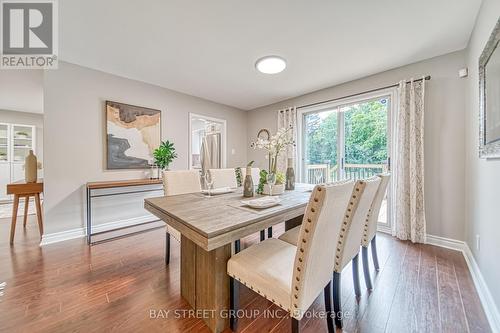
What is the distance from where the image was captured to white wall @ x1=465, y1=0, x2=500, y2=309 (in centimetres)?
142

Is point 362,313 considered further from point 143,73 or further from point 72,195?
point 143,73

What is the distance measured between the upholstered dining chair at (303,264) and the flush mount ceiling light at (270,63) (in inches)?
82.3

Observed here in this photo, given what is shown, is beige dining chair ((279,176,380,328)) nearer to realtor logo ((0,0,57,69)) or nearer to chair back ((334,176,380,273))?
chair back ((334,176,380,273))

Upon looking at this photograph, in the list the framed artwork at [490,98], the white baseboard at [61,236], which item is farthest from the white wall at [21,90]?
the framed artwork at [490,98]

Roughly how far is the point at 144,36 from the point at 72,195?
237 centimetres

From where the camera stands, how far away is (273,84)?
352 cm

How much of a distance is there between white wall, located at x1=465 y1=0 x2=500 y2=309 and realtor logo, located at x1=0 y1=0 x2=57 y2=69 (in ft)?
12.0

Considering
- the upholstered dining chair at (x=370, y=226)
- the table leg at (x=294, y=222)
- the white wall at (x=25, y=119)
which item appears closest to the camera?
the upholstered dining chair at (x=370, y=226)

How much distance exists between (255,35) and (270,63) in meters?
0.50

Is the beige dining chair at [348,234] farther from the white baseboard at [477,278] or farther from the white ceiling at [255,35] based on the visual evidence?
the white ceiling at [255,35]

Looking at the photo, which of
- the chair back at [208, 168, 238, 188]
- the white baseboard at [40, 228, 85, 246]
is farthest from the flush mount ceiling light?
the white baseboard at [40, 228, 85, 246]

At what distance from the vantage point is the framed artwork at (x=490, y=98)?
4.36 ft

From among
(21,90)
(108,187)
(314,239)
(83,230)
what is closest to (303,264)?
(314,239)

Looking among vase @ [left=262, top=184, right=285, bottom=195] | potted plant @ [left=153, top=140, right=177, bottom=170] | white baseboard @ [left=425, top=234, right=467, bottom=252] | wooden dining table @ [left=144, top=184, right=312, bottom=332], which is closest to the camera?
wooden dining table @ [left=144, top=184, right=312, bottom=332]
